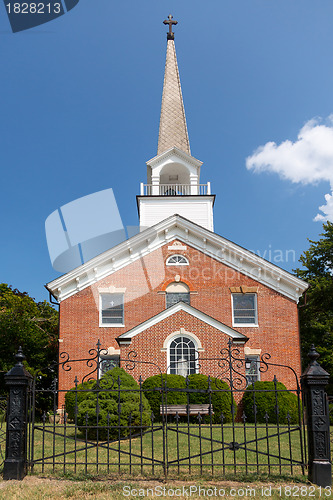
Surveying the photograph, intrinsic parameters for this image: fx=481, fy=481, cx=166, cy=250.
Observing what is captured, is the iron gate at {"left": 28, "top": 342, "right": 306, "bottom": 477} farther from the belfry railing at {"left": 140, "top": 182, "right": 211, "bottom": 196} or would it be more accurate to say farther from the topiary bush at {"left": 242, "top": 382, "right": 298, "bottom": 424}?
the belfry railing at {"left": 140, "top": 182, "right": 211, "bottom": 196}

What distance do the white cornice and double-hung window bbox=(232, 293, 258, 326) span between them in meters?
8.61

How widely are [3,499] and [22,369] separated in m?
2.21

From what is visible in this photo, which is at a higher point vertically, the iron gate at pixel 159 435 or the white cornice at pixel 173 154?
the white cornice at pixel 173 154

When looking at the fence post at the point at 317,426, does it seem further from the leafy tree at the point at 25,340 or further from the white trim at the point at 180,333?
the leafy tree at the point at 25,340

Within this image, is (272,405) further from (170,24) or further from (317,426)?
(170,24)

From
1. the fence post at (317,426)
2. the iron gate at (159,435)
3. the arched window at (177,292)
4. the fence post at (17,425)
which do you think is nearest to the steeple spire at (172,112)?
the arched window at (177,292)

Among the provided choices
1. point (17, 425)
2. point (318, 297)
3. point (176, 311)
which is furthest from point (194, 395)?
point (318, 297)

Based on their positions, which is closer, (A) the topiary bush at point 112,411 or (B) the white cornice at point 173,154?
(A) the topiary bush at point 112,411

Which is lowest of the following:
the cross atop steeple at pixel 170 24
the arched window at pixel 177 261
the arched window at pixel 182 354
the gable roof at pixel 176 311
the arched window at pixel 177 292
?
the arched window at pixel 182 354

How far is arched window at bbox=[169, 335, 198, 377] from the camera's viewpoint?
62.7 ft

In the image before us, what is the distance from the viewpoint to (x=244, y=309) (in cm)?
2183

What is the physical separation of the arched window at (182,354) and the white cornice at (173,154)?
1130 centimetres

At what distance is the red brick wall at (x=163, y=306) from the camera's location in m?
21.0

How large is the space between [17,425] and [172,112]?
82.4ft
